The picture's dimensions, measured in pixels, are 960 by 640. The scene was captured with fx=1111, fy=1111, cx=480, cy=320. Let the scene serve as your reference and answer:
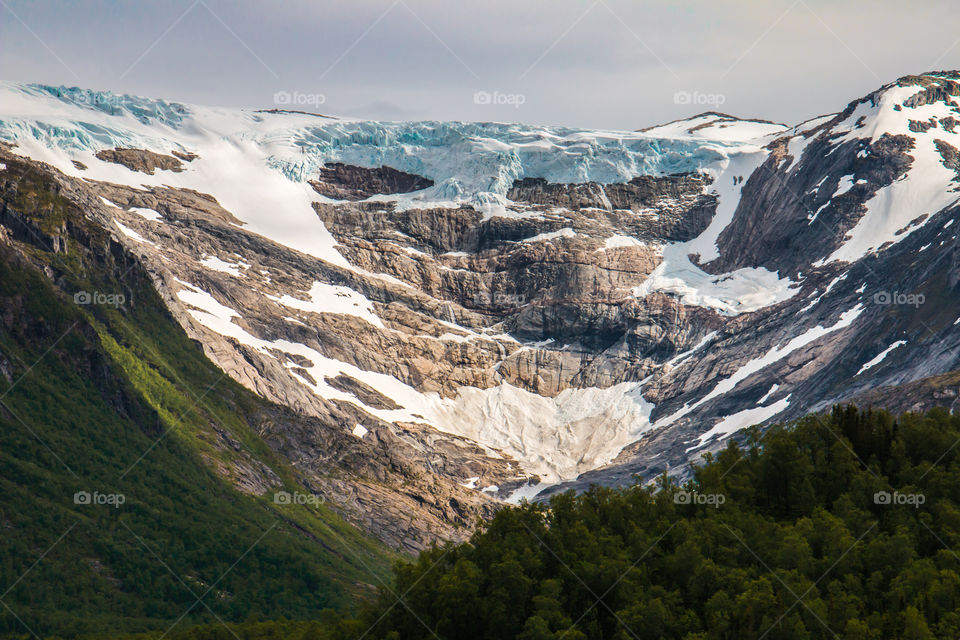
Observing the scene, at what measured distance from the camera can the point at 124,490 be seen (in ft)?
493

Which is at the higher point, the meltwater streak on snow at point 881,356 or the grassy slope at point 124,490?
the meltwater streak on snow at point 881,356

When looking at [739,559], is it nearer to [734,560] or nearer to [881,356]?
[734,560]

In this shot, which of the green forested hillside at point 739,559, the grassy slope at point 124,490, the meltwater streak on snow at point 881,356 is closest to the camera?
the green forested hillside at point 739,559

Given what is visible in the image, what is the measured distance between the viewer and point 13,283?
168875 millimetres

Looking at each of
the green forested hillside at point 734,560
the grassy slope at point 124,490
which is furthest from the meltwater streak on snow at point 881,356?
the green forested hillside at point 734,560

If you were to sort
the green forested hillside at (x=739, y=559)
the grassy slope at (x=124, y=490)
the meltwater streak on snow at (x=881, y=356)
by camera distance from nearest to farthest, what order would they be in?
the green forested hillside at (x=739, y=559)
the grassy slope at (x=124, y=490)
the meltwater streak on snow at (x=881, y=356)

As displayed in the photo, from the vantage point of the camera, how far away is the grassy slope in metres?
129

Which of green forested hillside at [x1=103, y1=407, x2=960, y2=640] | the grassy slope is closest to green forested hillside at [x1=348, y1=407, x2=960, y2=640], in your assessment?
green forested hillside at [x1=103, y1=407, x2=960, y2=640]

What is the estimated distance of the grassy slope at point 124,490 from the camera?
129 m

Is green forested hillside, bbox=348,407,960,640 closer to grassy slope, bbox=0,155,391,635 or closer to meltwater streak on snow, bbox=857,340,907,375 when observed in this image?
grassy slope, bbox=0,155,391,635

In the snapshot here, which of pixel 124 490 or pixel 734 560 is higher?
pixel 124 490

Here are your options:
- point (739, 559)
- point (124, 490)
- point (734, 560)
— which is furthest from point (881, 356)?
point (734, 560)

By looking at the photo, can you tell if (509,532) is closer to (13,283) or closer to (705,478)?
(705,478)

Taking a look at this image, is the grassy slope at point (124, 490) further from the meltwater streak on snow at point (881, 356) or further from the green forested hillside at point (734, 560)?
the meltwater streak on snow at point (881, 356)
